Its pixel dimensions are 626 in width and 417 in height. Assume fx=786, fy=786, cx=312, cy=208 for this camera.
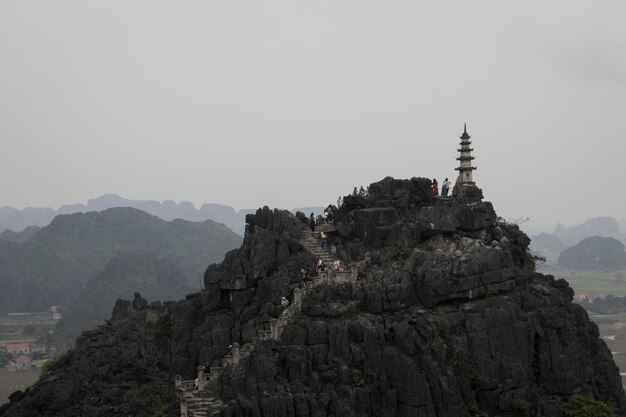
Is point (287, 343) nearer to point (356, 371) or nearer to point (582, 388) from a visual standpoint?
point (356, 371)

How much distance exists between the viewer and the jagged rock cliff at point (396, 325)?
1801 inches

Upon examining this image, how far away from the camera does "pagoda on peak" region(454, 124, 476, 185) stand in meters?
61.6

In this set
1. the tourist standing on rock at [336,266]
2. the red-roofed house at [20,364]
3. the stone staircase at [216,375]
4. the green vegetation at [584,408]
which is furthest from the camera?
the red-roofed house at [20,364]

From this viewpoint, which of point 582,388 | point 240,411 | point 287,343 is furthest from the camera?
point 582,388

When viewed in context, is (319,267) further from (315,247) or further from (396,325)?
(396,325)

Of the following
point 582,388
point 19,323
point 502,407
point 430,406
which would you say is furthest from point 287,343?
point 19,323

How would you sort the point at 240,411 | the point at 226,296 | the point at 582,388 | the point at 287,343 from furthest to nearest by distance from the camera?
the point at 226,296, the point at 582,388, the point at 287,343, the point at 240,411

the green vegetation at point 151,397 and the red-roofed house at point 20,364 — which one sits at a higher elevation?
the green vegetation at point 151,397

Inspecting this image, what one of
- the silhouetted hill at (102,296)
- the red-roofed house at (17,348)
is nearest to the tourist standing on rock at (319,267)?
the red-roofed house at (17,348)

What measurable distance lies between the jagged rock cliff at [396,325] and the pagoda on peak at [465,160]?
10.9 ft

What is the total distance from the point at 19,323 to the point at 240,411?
169m

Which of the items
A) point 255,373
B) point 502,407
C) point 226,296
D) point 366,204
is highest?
point 366,204

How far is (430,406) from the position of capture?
45594mm

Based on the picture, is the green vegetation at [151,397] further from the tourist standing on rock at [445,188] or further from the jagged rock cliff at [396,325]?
the tourist standing on rock at [445,188]
